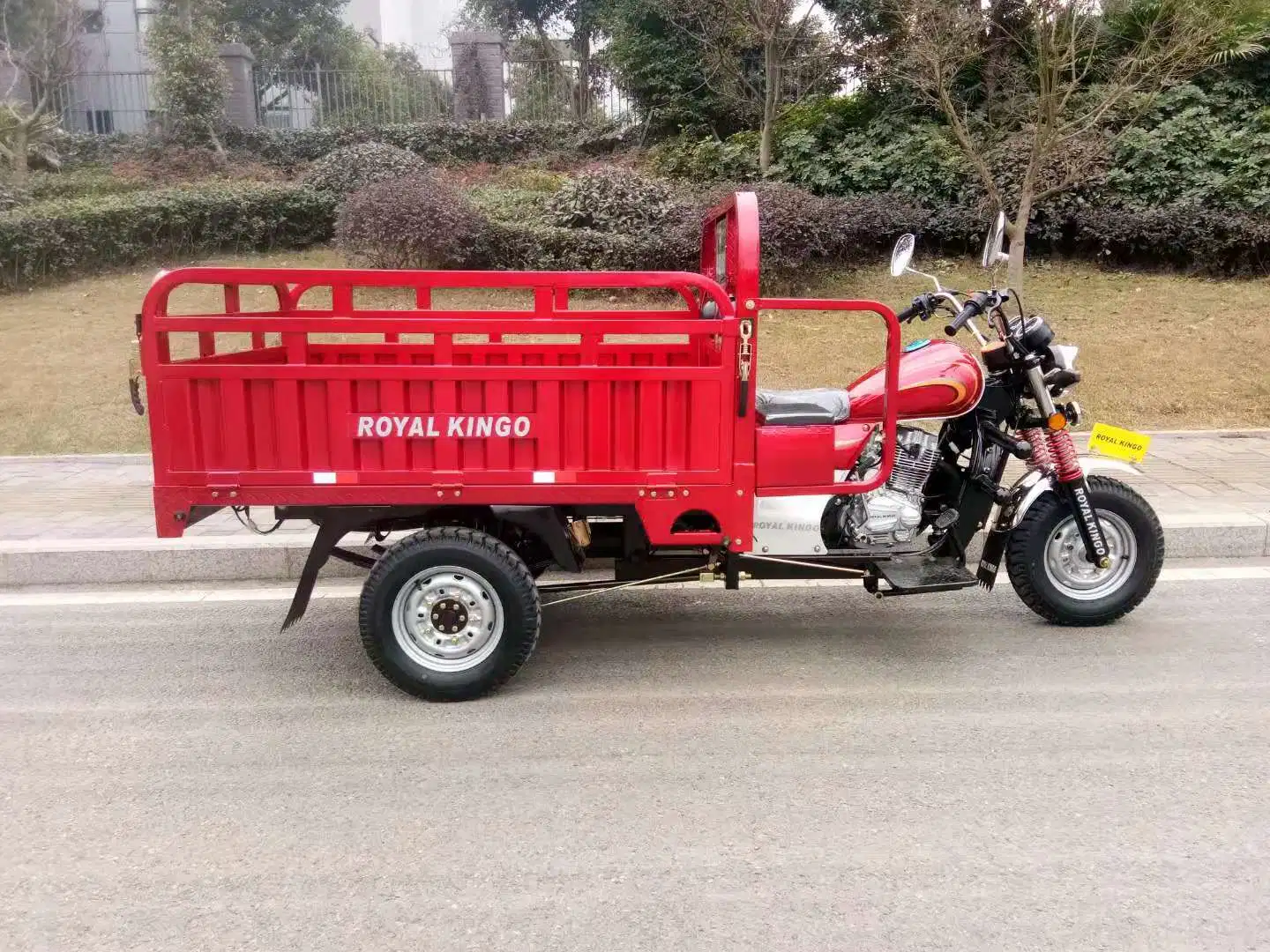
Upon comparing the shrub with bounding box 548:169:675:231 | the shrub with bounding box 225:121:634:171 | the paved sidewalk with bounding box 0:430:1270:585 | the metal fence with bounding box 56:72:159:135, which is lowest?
the paved sidewalk with bounding box 0:430:1270:585

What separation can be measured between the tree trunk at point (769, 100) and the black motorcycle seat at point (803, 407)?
36.1 feet

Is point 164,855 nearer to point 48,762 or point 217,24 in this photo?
point 48,762

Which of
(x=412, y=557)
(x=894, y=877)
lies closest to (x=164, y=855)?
(x=412, y=557)

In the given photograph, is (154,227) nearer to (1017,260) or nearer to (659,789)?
(1017,260)

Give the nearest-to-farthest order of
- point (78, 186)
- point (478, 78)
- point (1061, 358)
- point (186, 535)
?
point (1061, 358)
point (186, 535)
point (78, 186)
point (478, 78)

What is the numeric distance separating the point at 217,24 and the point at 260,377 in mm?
20543

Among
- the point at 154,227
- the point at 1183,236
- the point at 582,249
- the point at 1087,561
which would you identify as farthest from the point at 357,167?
the point at 1087,561

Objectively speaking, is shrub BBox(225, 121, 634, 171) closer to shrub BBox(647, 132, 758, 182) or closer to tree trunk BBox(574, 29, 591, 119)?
tree trunk BBox(574, 29, 591, 119)

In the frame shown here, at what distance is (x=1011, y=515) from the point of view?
4691 mm

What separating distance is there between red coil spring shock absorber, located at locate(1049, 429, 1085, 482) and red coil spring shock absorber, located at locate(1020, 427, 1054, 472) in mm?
32

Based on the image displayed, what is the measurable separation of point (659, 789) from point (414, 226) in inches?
386

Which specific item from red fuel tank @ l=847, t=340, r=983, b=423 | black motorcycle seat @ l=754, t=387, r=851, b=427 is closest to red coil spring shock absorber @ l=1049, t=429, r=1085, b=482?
red fuel tank @ l=847, t=340, r=983, b=423

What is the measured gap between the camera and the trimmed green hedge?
13.0 m

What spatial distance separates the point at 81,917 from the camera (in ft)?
8.97
